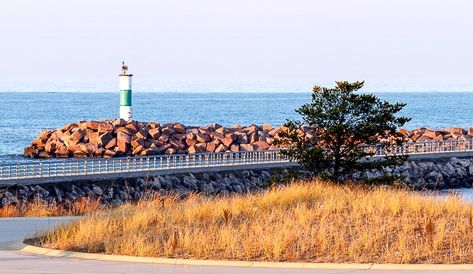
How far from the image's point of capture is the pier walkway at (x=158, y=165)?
144 ft

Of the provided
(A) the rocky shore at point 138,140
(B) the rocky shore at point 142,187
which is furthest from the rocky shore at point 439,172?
(A) the rocky shore at point 138,140

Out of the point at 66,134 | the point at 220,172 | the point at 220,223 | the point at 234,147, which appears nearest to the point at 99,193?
the point at 220,172

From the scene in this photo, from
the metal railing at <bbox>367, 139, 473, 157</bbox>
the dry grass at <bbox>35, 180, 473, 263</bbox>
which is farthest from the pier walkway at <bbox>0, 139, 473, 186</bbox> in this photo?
the dry grass at <bbox>35, 180, 473, 263</bbox>

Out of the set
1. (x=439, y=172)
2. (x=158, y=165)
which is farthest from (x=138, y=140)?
(x=158, y=165)

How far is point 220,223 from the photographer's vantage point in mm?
18391

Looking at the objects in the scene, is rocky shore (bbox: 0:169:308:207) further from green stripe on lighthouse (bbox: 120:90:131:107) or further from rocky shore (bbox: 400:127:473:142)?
rocky shore (bbox: 400:127:473:142)

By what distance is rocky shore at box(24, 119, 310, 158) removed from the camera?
76.2m

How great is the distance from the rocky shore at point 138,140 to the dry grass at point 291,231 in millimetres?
54737

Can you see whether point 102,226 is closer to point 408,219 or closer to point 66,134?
point 408,219

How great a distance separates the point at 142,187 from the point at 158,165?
23.9 feet

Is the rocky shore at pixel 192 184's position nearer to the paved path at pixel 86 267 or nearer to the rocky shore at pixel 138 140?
the rocky shore at pixel 138 140

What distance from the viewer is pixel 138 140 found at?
252 ft

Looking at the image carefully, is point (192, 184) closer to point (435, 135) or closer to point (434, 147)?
point (434, 147)

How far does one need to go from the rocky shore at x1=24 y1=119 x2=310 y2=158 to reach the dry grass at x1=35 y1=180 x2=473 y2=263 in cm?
5474
